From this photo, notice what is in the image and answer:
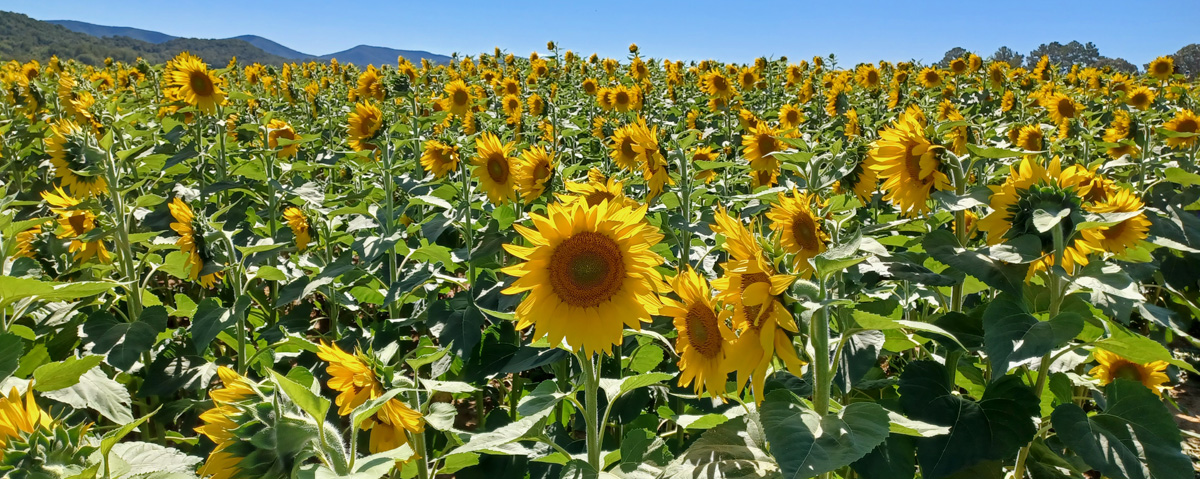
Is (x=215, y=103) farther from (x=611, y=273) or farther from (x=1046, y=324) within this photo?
(x=1046, y=324)

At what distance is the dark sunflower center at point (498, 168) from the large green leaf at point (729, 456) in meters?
1.89

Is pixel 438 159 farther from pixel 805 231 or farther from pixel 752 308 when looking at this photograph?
pixel 752 308

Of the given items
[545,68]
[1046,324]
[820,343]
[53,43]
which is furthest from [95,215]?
[53,43]

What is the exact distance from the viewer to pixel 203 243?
290 cm

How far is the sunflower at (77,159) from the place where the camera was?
9.93 feet

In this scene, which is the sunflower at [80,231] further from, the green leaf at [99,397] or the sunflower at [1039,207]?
the sunflower at [1039,207]

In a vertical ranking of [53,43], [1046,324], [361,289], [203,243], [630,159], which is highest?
[53,43]

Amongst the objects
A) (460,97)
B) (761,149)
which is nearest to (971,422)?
(761,149)

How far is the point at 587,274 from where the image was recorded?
169cm

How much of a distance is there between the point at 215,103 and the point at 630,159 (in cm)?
290

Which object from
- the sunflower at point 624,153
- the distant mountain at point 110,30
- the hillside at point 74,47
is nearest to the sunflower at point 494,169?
the sunflower at point 624,153

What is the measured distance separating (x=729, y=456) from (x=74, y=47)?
38.8m

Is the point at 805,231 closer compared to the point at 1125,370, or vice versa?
the point at 805,231

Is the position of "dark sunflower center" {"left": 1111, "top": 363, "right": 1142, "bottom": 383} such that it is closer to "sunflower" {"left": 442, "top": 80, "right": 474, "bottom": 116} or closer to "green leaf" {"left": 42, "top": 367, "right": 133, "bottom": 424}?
"green leaf" {"left": 42, "top": 367, "right": 133, "bottom": 424}
